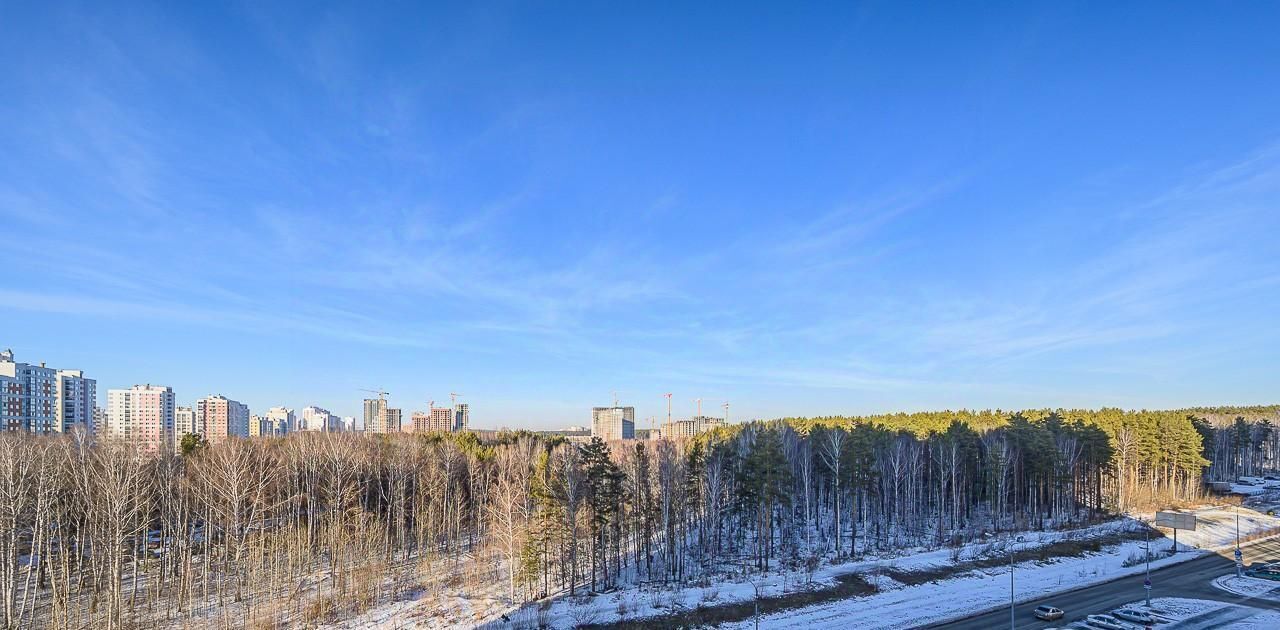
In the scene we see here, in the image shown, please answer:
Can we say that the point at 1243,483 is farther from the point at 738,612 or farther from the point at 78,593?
the point at 78,593

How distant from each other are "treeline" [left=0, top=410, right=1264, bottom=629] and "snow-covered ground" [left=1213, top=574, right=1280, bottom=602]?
68.5ft

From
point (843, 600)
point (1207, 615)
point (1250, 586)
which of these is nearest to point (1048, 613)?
point (1207, 615)

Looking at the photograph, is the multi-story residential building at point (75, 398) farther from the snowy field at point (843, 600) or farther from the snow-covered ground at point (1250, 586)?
the snow-covered ground at point (1250, 586)

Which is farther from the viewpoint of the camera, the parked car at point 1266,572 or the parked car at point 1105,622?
the parked car at point 1266,572

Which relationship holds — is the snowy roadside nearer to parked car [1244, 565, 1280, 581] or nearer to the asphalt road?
the asphalt road

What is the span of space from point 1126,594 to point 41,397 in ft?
536

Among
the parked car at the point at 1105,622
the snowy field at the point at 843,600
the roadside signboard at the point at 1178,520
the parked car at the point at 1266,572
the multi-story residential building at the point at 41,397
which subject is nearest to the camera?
the parked car at the point at 1105,622

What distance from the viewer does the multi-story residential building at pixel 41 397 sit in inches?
4363

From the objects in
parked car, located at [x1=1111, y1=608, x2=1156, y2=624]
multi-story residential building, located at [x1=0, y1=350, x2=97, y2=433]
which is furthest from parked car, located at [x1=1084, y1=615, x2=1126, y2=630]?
multi-story residential building, located at [x1=0, y1=350, x2=97, y2=433]

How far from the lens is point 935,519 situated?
8619cm

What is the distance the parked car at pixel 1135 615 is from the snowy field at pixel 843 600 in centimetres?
570

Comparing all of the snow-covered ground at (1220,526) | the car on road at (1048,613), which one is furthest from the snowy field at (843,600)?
the snow-covered ground at (1220,526)

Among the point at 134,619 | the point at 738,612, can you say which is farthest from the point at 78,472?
the point at 738,612

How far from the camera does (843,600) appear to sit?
47344 millimetres
